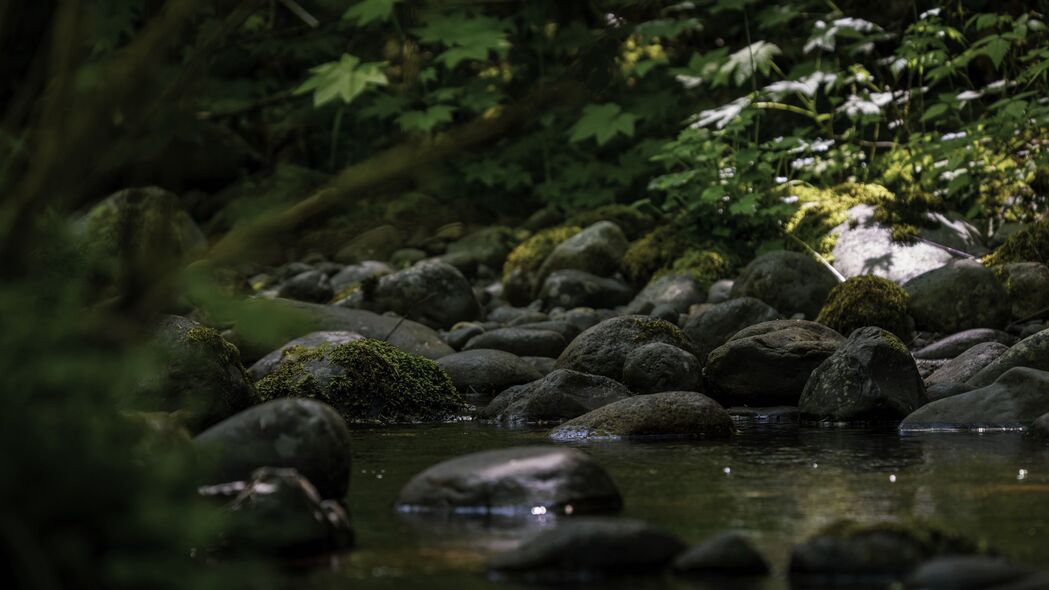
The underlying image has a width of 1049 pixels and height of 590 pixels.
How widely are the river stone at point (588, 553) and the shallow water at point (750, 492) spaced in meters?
0.10

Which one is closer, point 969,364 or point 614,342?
point 969,364

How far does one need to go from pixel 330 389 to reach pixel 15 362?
5284mm

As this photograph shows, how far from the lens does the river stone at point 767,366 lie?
713 cm

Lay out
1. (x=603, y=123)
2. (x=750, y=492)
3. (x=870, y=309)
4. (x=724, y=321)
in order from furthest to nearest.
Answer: (x=603, y=123) < (x=870, y=309) < (x=724, y=321) < (x=750, y=492)

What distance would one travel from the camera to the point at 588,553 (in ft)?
10.3

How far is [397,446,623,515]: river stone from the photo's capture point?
395 centimetres

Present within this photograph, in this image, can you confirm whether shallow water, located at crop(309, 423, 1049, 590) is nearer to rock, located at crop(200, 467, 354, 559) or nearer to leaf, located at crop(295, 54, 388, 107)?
rock, located at crop(200, 467, 354, 559)

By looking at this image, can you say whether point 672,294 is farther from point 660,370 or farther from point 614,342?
point 660,370

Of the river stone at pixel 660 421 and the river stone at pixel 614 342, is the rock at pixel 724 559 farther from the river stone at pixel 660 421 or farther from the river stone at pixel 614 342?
the river stone at pixel 614 342

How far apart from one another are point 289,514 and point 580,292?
7.80m

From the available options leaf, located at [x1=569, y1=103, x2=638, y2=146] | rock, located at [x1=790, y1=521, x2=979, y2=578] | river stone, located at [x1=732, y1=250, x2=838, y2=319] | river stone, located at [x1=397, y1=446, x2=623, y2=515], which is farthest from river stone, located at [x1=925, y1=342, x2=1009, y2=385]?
leaf, located at [x1=569, y1=103, x2=638, y2=146]

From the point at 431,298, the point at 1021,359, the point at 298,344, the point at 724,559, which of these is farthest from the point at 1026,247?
the point at 724,559

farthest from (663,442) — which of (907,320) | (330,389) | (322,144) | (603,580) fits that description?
(322,144)

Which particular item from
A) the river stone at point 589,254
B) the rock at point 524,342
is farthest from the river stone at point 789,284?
the river stone at point 589,254
